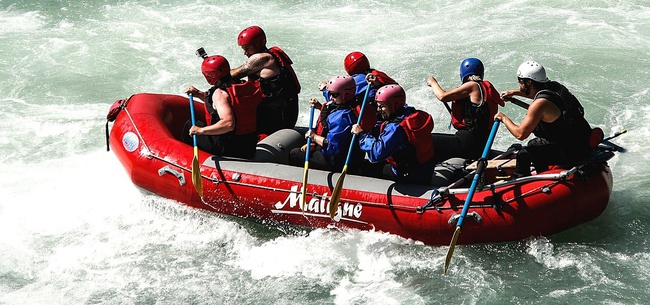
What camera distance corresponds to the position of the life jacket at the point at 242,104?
7.48 metres

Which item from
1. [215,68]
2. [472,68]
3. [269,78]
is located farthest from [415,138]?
[269,78]

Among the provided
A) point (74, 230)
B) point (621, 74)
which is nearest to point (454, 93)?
point (74, 230)

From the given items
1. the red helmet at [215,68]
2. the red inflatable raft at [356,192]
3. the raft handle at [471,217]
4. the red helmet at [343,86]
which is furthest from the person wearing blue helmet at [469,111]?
the red helmet at [215,68]

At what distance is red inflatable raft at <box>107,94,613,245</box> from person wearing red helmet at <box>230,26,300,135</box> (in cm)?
27

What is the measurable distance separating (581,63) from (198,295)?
701cm

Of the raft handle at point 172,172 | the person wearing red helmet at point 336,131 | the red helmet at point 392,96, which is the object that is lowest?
→ the raft handle at point 172,172

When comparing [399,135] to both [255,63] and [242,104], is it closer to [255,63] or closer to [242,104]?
[242,104]

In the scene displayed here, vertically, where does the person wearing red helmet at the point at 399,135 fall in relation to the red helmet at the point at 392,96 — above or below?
below

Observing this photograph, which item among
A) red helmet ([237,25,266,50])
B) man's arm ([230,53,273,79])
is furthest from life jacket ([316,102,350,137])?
red helmet ([237,25,266,50])

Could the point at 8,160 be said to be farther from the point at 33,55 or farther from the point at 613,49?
the point at 613,49

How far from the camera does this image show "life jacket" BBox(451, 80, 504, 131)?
7.32m

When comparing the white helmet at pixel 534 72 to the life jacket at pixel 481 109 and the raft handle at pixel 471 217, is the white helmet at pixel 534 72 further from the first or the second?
the raft handle at pixel 471 217

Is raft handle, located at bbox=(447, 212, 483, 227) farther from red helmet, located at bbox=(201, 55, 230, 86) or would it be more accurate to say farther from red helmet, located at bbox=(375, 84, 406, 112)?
red helmet, located at bbox=(201, 55, 230, 86)

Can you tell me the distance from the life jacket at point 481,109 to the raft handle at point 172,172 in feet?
8.59
